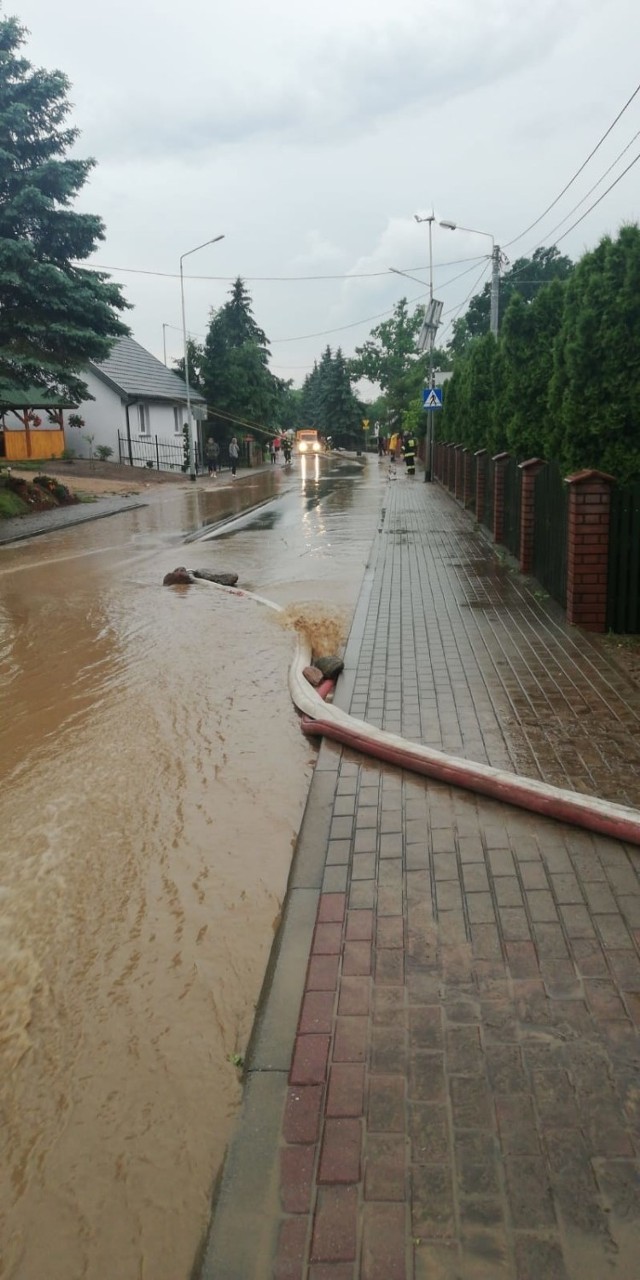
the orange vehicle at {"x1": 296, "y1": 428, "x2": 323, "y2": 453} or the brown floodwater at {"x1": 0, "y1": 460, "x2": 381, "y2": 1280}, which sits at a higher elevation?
the orange vehicle at {"x1": 296, "y1": 428, "x2": 323, "y2": 453}

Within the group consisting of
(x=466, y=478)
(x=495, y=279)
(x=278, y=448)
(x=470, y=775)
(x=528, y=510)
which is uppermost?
(x=495, y=279)

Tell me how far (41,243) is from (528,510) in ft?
50.4

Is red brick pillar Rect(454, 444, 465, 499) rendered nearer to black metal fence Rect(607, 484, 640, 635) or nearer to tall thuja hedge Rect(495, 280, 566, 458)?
tall thuja hedge Rect(495, 280, 566, 458)

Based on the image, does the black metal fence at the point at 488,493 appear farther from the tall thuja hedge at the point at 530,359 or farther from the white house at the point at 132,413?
the white house at the point at 132,413

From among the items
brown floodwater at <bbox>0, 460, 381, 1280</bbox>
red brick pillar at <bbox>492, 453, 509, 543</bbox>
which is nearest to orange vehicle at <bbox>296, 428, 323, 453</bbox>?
red brick pillar at <bbox>492, 453, 509, 543</bbox>

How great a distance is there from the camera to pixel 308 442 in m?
90.3

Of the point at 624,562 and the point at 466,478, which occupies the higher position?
the point at 466,478

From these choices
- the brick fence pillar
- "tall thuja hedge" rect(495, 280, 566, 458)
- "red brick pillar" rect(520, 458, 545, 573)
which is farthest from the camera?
the brick fence pillar

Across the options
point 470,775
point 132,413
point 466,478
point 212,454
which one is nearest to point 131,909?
point 470,775

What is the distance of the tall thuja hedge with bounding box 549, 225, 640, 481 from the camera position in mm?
8641

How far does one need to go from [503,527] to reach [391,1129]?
12795mm

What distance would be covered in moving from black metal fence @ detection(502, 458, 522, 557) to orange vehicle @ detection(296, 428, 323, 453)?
72742mm

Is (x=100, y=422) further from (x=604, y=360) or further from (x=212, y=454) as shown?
(x=604, y=360)

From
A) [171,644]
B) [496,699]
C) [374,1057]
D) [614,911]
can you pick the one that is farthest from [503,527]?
[374,1057]
